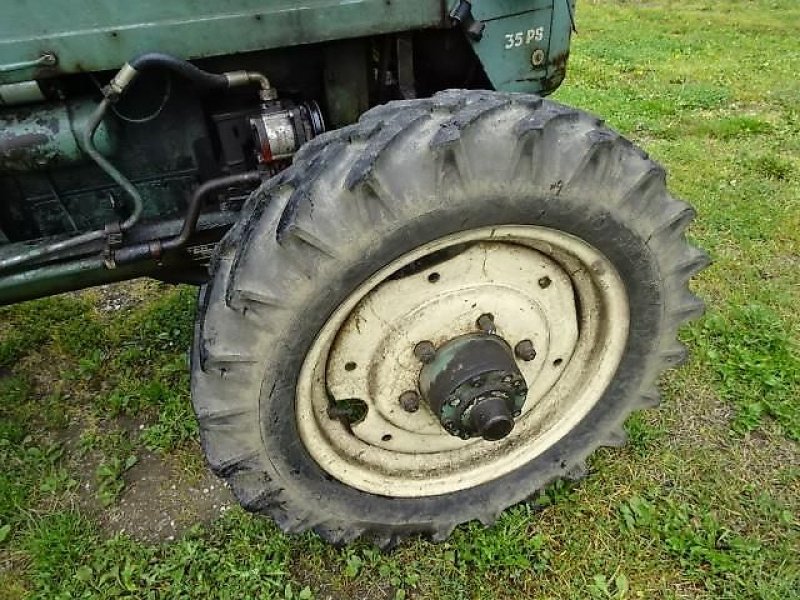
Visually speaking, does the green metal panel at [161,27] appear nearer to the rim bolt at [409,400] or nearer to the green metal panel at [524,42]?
the green metal panel at [524,42]

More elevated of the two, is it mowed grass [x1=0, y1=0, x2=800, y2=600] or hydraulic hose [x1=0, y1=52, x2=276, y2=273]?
hydraulic hose [x1=0, y1=52, x2=276, y2=273]

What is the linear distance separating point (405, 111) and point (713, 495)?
5.61 feet

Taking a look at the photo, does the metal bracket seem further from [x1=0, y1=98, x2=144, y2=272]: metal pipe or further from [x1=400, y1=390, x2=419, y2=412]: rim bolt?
[x1=400, y1=390, x2=419, y2=412]: rim bolt

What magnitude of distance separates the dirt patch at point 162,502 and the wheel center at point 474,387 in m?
0.97

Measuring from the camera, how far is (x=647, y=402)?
92.3 inches

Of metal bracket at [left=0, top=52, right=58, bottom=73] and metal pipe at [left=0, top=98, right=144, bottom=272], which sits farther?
metal pipe at [left=0, top=98, right=144, bottom=272]

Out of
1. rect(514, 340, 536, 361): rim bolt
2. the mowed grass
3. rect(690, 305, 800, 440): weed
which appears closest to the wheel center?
rect(514, 340, 536, 361): rim bolt

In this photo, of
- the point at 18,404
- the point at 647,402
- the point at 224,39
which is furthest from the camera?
the point at 18,404

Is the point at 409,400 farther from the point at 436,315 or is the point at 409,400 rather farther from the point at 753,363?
the point at 753,363

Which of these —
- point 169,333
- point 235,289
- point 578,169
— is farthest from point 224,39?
point 169,333

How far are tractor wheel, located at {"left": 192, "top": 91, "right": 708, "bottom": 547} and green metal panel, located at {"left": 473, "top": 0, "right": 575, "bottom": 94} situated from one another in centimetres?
57

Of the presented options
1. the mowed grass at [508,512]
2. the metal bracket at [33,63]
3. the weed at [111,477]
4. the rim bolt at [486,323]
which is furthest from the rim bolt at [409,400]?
the metal bracket at [33,63]

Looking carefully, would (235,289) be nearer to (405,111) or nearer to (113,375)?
(405,111)

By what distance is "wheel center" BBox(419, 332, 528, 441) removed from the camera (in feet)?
6.37
